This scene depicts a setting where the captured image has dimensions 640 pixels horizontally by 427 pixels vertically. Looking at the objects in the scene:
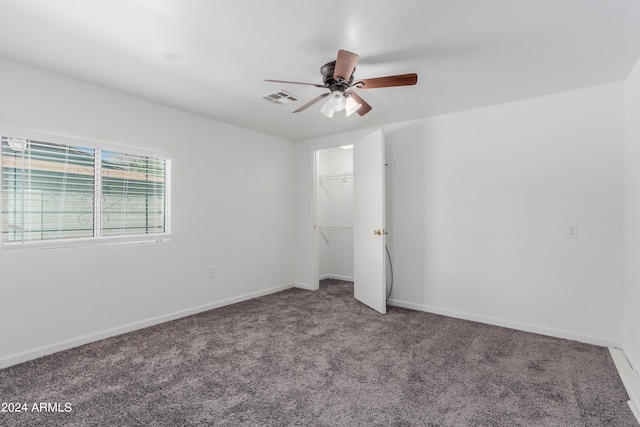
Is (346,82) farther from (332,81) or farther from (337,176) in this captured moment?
(337,176)

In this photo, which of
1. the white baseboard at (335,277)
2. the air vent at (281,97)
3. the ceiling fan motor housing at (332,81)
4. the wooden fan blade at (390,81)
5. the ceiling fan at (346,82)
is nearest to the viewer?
the ceiling fan at (346,82)

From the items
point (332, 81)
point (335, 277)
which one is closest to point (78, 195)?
point (332, 81)

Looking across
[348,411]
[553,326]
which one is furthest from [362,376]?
[553,326]

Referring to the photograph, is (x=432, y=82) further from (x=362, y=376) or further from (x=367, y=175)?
(x=362, y=376)

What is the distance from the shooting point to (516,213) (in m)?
3.27

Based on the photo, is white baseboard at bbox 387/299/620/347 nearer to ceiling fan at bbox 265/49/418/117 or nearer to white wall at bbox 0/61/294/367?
white wall at bbox 0/61/294/367

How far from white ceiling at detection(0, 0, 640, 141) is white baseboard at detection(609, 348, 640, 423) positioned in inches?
90.5

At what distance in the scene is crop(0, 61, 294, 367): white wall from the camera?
2.54 m

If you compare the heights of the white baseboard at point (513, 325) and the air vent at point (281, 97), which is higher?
the air vent at point (281, 97)

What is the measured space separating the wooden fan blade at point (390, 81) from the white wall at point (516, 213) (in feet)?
5.50

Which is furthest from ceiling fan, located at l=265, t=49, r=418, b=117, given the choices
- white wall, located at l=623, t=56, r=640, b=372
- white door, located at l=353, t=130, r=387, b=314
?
white wall, located at l=623, t=56, r=640, b=372

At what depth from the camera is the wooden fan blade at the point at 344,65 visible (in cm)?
192

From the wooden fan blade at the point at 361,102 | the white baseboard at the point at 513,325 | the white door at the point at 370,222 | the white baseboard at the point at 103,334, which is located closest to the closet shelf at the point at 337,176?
the white door at the point at 370,222

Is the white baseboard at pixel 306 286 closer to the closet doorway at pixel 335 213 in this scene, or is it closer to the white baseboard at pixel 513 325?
the closet doorway at pixel 335 213
